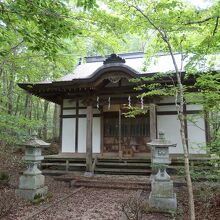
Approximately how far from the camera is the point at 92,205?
20.4ft

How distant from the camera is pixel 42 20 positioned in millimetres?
4117

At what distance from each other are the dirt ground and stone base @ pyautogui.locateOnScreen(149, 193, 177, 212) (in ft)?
0.53

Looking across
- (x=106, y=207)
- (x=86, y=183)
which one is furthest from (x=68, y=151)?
(x=106, y=207)

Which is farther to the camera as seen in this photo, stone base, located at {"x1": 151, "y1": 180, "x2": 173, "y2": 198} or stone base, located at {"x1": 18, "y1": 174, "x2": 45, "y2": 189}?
stone base, located at {"x1": 18, "y1": 174, "x2": 45, "y2": 189}

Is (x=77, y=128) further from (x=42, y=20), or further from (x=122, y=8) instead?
(x=42, y=20)

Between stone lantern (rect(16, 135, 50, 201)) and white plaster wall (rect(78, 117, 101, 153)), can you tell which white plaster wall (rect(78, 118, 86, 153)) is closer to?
white plaster wall (rect(78, 117, 101, 153))

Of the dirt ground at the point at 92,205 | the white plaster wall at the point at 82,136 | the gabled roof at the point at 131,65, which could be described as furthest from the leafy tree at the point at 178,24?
the white plaster wall at the point at 82,136

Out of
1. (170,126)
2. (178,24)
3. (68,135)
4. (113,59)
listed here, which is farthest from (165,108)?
(178,24)

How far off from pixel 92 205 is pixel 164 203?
1827mm

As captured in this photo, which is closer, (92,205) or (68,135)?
(92,205)

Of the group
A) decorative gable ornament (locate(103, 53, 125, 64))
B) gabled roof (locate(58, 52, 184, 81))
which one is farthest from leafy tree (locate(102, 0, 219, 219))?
gabled roof (locate(58, 52, 184, 81))

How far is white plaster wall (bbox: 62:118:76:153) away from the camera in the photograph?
11.8m

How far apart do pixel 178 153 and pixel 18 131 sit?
21.6 feet

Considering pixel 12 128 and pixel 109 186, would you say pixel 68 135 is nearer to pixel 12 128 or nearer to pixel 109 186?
pixel 109 186
